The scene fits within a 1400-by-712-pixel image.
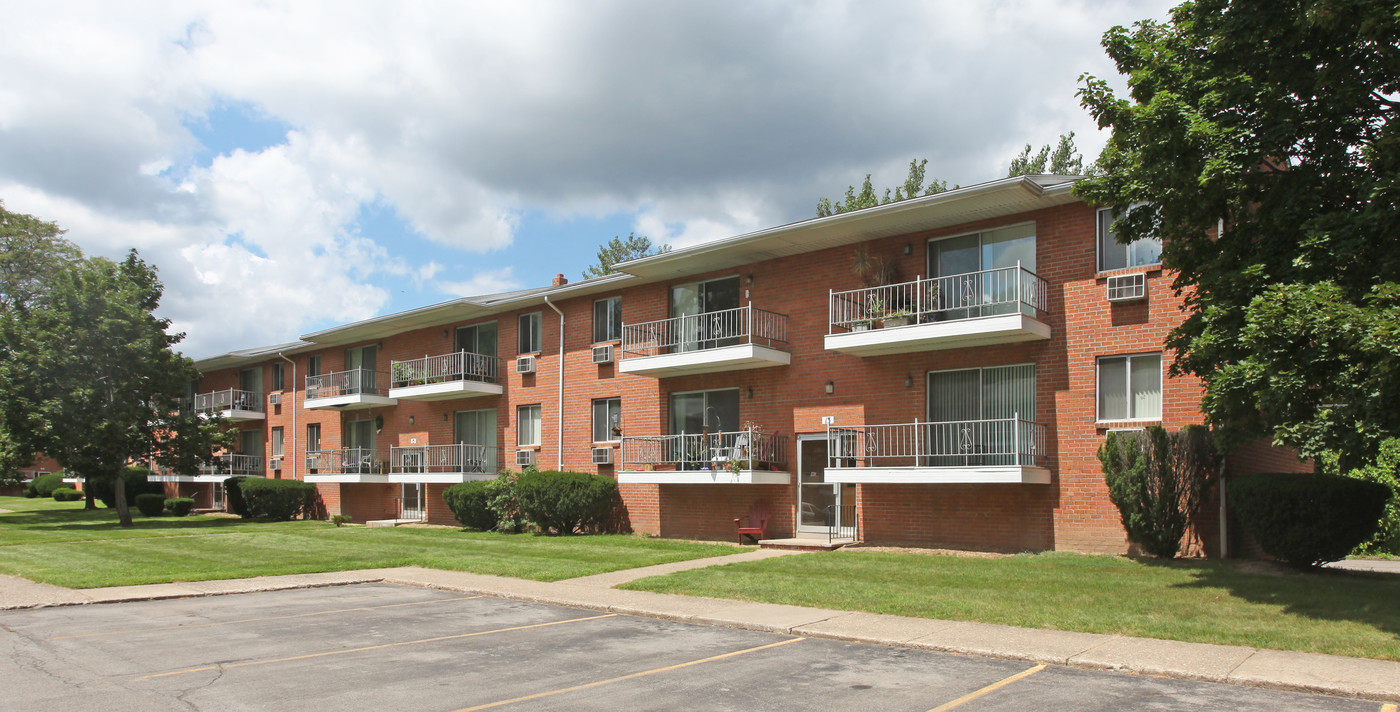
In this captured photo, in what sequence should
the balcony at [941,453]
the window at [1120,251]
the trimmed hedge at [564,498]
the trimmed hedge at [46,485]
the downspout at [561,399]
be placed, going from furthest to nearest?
the trimmed hedge at [46,485], the downspout at [561,399], the trimmed hedge at [564,498], the balcony at [941,453], the window at [1120,251]

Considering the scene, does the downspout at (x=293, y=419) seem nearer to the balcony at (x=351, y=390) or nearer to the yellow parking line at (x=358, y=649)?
the balcony at (x=351, y=390)

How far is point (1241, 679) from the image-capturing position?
7.34 meters

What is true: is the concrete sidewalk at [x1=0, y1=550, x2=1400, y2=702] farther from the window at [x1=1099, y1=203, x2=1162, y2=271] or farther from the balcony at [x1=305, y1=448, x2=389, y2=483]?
the balcony at [x1=305, y1=448, x2=389, y2=483]

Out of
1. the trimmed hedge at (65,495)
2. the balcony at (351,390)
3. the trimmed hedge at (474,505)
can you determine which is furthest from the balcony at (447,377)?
the trimmed hedge at (65,495)

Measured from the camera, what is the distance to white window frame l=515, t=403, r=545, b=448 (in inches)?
1021

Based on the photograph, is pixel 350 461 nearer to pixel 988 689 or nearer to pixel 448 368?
pixel 448 368

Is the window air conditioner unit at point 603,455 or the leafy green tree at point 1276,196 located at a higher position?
the leafy green tree at point 1276,196

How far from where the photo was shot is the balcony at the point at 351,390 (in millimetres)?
30375

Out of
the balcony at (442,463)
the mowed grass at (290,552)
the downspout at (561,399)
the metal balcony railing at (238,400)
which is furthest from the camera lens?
the metal balcony railing at (238,400)

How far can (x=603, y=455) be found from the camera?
936 inches

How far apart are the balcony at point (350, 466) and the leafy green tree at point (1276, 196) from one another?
2427 cm

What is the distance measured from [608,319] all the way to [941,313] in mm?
9513

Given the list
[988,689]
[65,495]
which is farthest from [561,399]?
[65,495]

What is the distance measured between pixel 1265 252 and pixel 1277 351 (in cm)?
178
